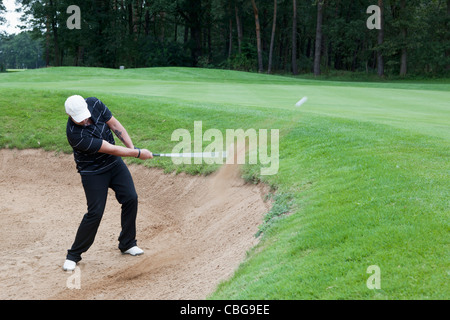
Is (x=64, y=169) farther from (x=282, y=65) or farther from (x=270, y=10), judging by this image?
(x=282, y=65)

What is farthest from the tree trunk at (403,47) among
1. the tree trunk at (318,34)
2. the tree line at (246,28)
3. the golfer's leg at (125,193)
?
the golfer's leg at (125,193)

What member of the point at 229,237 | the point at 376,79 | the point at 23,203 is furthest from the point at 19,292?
the point at 376,79

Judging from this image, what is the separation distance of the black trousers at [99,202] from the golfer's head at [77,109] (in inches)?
35.5

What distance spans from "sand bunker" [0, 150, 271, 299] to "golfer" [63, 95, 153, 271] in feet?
2.04

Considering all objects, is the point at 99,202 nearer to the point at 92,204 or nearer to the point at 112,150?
the point at 92,204

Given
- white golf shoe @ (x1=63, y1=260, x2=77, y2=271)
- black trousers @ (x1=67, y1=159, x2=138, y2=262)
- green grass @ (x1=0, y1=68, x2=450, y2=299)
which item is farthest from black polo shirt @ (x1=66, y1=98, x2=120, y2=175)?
green grass @ (x1=0, y1=68, x2=450, y2=299)

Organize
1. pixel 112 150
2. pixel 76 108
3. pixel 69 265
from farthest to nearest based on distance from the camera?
pixel 69 265
pixel 112 150
pixel 76 108

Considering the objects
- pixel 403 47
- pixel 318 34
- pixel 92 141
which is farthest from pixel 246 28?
pixel 92 141

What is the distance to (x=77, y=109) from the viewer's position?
6.43 meters

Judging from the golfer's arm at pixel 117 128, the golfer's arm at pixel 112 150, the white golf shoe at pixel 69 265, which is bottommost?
the white golf shoe at pixel 69 265

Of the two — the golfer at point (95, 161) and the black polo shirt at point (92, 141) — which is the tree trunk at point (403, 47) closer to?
the golfer at point (95, 161)

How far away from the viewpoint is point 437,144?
28.1 feet

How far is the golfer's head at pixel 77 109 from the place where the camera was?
6395 millimetres

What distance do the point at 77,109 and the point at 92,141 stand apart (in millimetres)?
476
